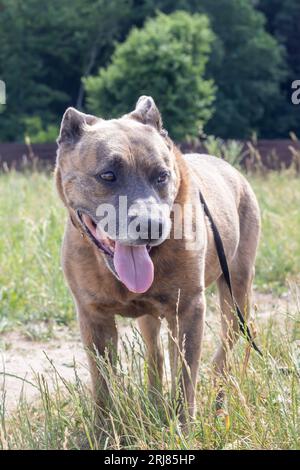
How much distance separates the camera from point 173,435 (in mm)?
3686

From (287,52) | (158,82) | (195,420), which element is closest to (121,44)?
(287,52)

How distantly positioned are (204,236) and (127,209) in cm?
74

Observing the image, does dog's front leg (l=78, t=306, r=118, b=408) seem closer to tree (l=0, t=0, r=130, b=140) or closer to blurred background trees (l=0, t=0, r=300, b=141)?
blurred background trees (l=0, t=0, r=300, b=141)

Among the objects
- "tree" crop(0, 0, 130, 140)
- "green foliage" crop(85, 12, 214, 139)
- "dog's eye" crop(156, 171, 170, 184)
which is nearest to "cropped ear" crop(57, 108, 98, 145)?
"dog's eye" crop(156, 171, 170, 184)

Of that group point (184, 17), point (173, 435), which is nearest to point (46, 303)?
point (173, 435)

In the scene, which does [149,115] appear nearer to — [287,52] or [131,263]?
[131,263]

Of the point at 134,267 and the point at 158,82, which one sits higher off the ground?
the point at 158,82

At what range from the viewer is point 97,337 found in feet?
15.4

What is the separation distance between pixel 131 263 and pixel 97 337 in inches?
23.6

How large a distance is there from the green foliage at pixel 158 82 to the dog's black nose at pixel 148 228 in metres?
19.5

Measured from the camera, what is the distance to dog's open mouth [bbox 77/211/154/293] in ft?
13.9

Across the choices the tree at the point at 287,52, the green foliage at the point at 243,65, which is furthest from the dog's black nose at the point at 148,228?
the tree at the point at 287,52

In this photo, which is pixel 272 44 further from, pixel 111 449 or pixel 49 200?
pixel 111 449

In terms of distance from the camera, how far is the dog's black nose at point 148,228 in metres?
4.08
